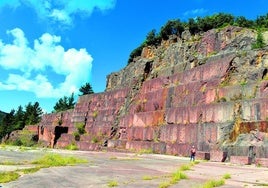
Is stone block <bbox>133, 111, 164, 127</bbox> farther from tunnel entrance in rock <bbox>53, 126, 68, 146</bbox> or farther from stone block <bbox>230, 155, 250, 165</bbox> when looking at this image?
tunnel entrance in rock <bbox>53, 126, 68, 146</bbox>

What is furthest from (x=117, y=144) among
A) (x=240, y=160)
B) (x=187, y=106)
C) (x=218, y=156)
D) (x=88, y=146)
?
(x=240, y=160)

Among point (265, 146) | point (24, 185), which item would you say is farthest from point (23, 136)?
point (24, 185)

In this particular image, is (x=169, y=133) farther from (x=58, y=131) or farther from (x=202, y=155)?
(x=58, y=131)

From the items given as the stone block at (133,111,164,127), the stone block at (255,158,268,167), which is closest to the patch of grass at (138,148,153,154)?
the stone block at (133,111,164,127)

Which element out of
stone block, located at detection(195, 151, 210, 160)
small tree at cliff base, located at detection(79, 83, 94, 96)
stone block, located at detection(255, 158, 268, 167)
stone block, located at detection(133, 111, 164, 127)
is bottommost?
stone block, located at detection(255, 158, 268, 167)

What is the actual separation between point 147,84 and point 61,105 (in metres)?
57.3

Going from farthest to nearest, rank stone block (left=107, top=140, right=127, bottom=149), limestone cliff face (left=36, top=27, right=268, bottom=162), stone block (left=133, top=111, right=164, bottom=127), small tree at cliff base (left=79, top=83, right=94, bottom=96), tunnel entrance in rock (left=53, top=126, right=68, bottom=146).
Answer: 1. small tree at cliff base (left=79, top=83, right=94, bottom=96)
2. tunnel entrance in rock (left=53, top=126, right=68, bottom=146)
3. stone block (left=107, top=140, right=127, bottom=149)
4. stone block (left=133, top=111, right=164, bottom=127)
5. limestone cliff face (left=36, top=27, right=268, bottom=162)

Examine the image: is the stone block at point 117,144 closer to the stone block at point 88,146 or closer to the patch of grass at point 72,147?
the stone block at point 88,146

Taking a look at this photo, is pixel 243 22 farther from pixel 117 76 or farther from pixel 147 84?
pixel 147 84

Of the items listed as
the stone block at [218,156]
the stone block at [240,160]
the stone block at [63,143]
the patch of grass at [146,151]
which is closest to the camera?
the stone block at [240,160]

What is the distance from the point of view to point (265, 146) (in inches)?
851

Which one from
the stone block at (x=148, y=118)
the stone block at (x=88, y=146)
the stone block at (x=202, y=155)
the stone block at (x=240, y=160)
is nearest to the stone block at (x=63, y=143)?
the stone block at (x=88, y=146)

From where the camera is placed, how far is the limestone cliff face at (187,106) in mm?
25609

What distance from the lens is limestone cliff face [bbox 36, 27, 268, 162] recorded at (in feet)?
84.0
